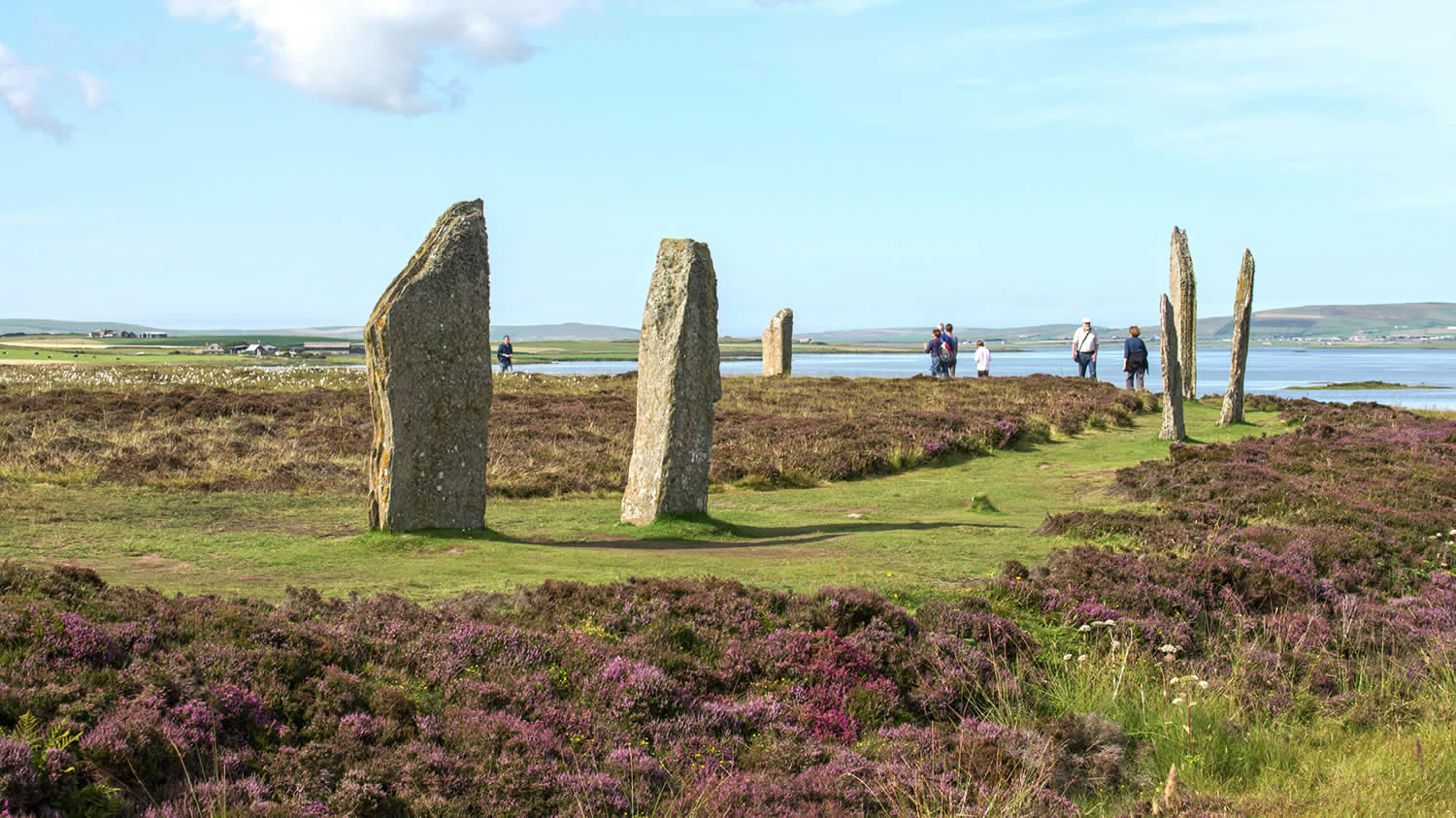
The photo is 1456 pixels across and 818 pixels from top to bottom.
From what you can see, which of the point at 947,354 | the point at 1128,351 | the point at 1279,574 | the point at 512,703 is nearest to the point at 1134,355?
the point at 1128,351

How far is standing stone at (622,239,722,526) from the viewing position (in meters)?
15.1

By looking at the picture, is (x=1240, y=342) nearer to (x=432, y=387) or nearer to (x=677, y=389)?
(x=677, y=389)

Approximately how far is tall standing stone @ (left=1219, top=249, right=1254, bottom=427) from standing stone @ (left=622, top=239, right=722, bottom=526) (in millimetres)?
17777

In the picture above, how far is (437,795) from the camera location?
21.2 ft

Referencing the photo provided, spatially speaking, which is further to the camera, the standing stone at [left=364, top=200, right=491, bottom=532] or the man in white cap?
the man in white cap

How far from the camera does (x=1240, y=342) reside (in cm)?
2789

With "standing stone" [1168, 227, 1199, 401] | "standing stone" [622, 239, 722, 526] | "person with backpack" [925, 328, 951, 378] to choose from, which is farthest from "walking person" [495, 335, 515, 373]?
"standing stone" [622, 239, 722, 526]

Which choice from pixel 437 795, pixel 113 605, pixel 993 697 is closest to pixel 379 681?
pixel 437 795

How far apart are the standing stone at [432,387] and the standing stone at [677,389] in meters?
2.27

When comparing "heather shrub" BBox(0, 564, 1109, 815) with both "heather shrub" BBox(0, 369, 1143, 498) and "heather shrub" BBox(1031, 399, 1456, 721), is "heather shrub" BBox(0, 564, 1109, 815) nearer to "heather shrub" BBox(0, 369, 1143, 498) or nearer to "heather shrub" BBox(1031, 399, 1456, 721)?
"heather shrub" BBox(1031, 399, 1456, 721)

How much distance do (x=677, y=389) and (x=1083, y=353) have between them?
28.6 m

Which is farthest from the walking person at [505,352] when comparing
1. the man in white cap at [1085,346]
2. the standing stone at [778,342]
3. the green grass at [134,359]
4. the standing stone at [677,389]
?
the standing stone at [677,389]

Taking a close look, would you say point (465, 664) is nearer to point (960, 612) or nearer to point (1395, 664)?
point (960, 612)

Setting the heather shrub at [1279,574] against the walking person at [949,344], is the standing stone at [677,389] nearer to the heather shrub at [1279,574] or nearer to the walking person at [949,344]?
the heather shrub at [1279,574]
